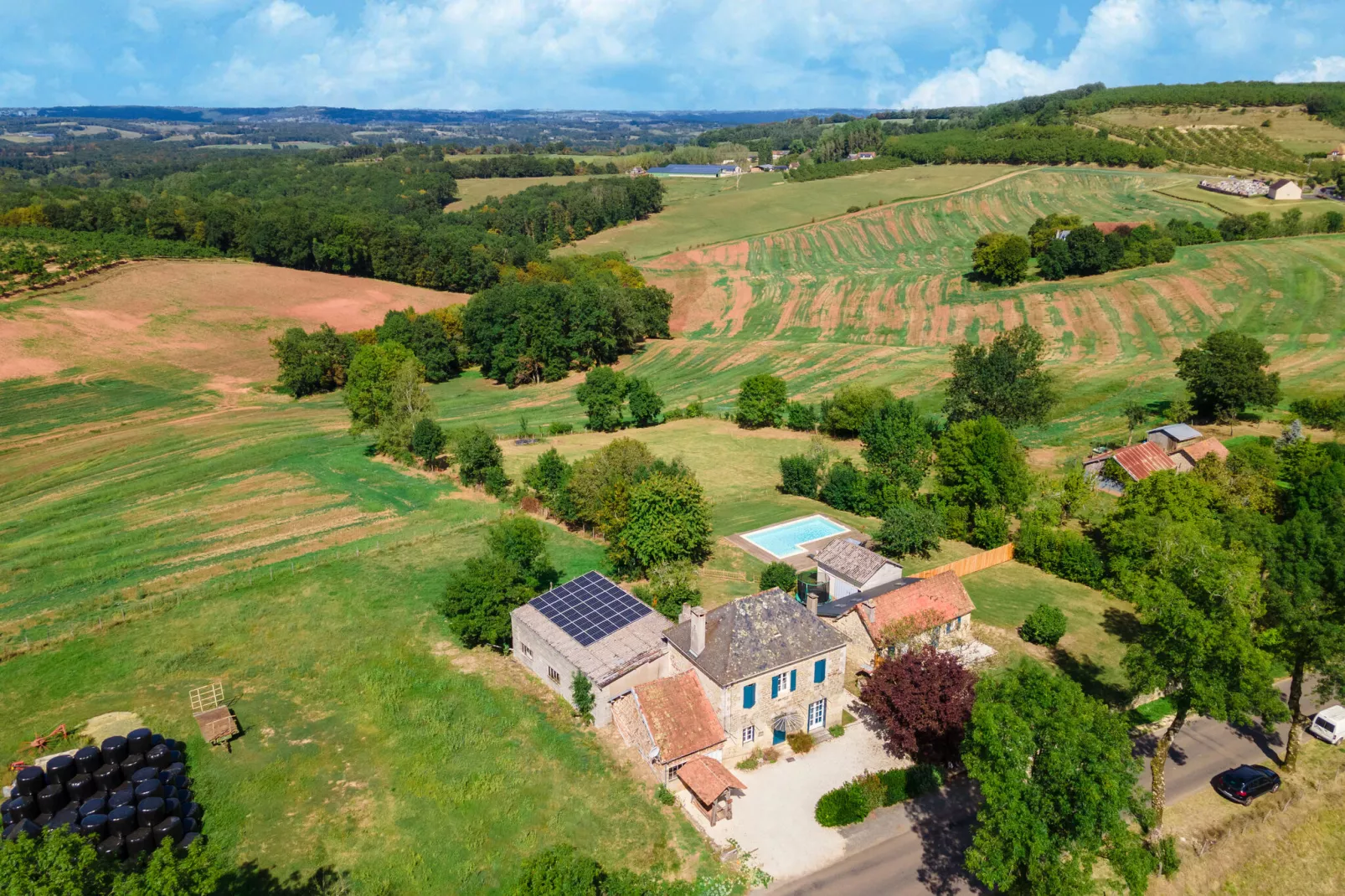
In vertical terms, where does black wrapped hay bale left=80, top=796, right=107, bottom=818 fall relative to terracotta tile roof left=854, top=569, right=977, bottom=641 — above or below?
below

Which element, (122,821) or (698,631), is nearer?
(122,821)

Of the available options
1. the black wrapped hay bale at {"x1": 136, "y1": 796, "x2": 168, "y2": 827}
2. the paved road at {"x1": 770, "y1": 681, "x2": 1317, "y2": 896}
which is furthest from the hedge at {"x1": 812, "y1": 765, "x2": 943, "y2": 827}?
the black wrapped hay bale at {"x1": 136, "y1": 796, "x2": 168, "y2": 827}

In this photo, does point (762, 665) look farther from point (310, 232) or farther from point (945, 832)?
point (310, 232)

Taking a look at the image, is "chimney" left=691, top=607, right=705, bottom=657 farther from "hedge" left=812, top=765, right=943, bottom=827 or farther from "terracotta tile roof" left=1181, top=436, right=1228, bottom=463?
"terracotta tile roof" left=1181, top=436, right=1228, bottom=463

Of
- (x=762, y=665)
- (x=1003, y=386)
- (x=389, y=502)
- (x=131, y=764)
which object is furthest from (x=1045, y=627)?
(x=389, y=502)

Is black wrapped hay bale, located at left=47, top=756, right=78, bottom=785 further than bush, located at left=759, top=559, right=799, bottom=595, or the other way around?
bush, located at left=759, top=559, right=799, bottom=595

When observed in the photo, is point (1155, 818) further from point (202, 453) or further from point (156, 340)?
point (156, 340)
